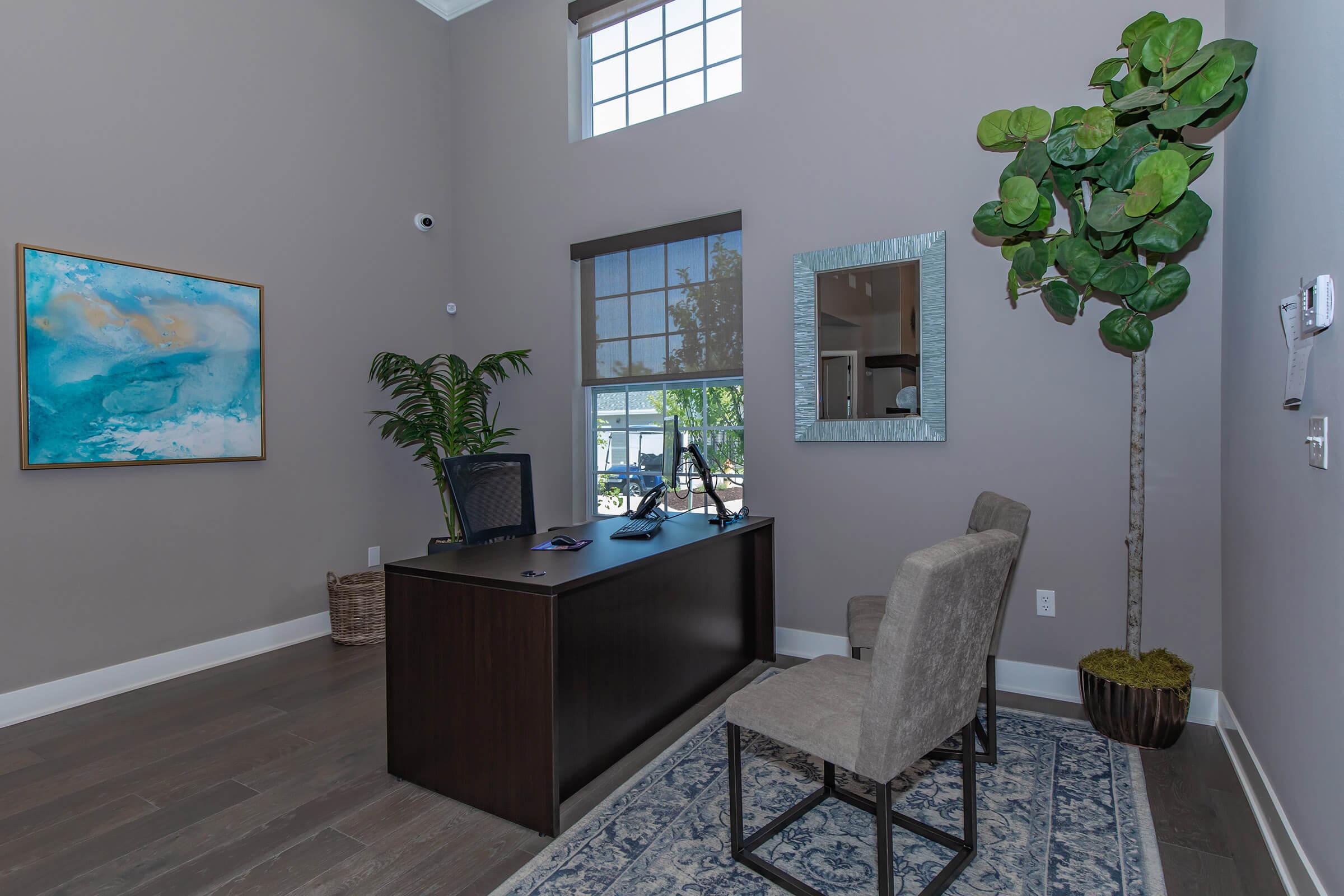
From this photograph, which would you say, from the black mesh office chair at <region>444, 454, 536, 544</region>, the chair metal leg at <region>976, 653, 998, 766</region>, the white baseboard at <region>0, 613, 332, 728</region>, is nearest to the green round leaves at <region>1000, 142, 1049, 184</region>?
the chair metal leg at <region>976, 653, 998, 766</region>

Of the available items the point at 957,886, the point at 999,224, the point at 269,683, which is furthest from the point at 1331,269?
the point at 269,683

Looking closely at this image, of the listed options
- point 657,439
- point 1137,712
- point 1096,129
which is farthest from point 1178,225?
point 657,439

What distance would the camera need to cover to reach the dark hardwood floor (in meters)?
1.83

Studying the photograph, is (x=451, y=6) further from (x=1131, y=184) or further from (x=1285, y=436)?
(x=1285, y=436)

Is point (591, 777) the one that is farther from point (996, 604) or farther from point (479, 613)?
point (996, 604)

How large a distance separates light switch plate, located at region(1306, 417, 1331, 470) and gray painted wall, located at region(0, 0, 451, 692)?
4282 millimetres

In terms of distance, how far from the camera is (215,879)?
1830mm

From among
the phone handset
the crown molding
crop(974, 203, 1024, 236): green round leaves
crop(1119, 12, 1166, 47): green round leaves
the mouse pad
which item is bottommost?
the mouse pad

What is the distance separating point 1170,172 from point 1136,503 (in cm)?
115

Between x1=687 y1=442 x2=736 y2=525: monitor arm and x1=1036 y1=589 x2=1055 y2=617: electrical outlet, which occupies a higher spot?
x1=687 y1=442 x2=736 y2=525: monitor arm

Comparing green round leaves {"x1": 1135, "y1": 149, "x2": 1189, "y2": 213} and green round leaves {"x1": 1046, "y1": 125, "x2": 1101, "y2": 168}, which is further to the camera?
green round leaves {"x1": 1046, "y1": 125, "x2": 1101, "y2": 168}

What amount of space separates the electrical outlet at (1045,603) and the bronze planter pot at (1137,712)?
18.1 inches

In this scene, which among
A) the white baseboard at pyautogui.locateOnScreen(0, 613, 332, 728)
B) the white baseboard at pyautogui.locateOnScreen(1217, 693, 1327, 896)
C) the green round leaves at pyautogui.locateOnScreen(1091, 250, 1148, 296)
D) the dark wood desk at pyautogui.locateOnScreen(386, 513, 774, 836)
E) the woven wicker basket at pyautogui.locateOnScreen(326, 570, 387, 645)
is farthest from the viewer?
the woven wicker basket at pyautogui.locateOnScreen(326, 570, 387, 645)

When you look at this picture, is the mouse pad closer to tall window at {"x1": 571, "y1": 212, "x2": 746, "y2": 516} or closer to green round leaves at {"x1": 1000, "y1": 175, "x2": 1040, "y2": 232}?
tall window at {"x1": 571, "y1": 212, "x2": 746, "y2": 516}
